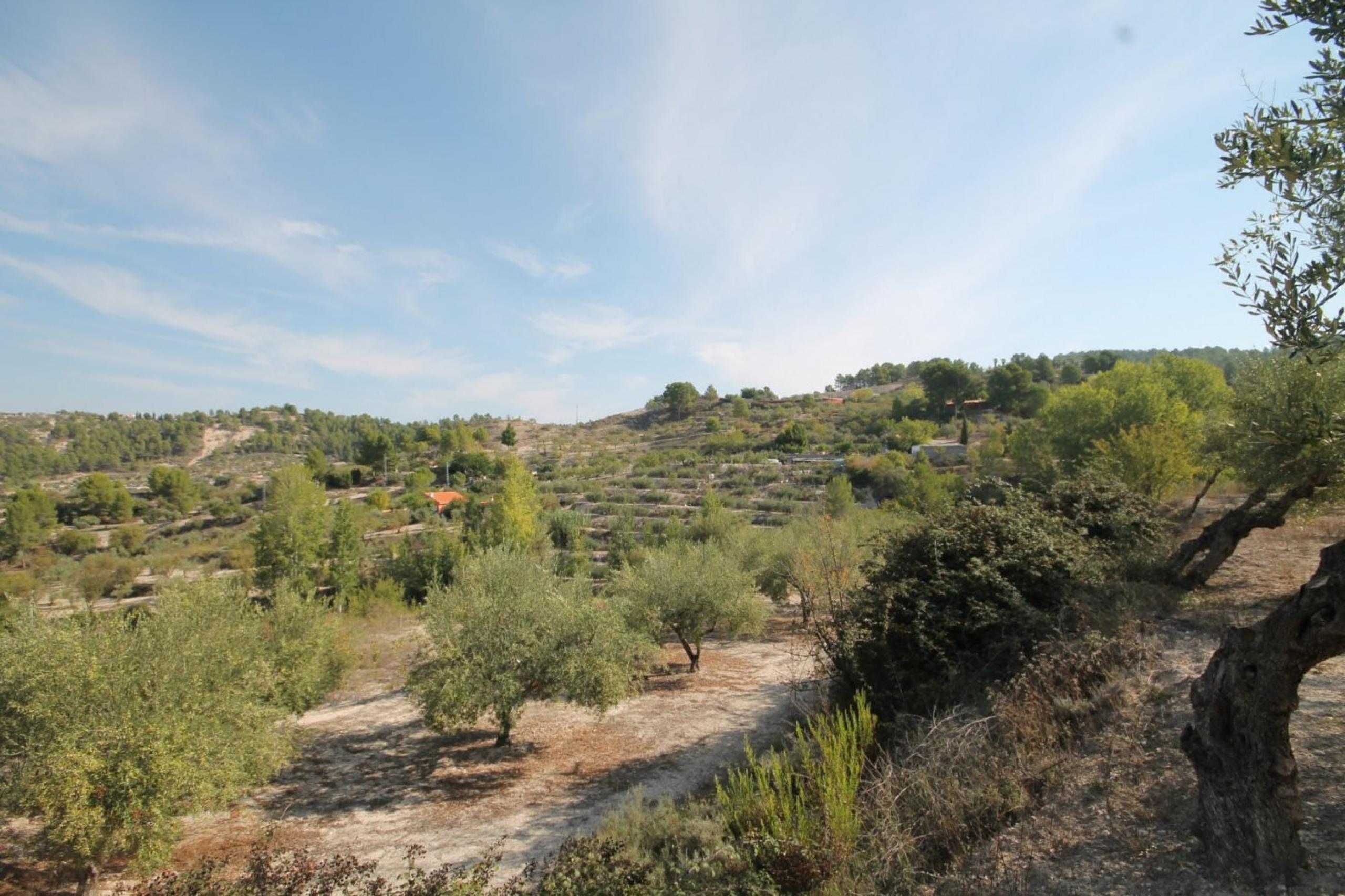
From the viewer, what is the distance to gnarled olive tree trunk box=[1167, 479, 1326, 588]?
28.8ft

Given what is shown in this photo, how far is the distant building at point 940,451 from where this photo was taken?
50281 millimetres

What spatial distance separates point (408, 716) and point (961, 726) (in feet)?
44.9

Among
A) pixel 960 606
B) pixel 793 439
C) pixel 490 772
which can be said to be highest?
pixel 793 439

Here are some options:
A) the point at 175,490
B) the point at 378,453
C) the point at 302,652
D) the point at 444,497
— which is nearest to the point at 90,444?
the point at 175,490

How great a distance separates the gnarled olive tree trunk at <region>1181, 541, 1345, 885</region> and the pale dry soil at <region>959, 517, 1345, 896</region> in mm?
179

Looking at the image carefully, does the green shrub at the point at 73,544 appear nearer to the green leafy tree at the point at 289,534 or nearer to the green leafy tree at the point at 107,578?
the green leafy tree at the point at 107,578

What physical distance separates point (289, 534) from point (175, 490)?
131 ft

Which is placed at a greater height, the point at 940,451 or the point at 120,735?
the point at 940,451

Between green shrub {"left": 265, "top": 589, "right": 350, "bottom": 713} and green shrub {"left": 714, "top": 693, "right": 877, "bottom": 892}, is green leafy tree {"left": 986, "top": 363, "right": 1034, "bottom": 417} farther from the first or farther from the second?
green shrub {"left": 714, "top": 693, "right": 877, "bottom": 892}

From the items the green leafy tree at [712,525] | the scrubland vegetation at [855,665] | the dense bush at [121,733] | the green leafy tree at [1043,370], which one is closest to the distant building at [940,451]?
the scrubland vegetation at [855,665]

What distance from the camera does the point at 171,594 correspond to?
37.0ft

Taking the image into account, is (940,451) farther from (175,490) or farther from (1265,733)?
(175,490)

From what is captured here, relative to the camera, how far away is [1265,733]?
12.1 ft

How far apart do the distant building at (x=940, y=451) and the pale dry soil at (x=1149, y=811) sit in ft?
149
